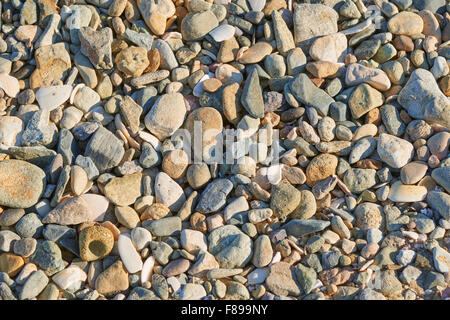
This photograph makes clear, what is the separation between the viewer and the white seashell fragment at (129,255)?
1846mm

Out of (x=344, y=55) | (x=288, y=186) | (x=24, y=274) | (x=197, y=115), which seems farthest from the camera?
(x=344, y=55)

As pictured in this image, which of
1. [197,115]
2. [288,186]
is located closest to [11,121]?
[197,115]

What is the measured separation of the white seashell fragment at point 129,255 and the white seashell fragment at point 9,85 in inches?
32.5

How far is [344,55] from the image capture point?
226 cm

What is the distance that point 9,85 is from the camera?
2162 mm

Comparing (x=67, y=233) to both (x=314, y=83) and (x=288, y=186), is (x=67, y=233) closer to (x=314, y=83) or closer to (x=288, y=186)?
(x=288, y=186)

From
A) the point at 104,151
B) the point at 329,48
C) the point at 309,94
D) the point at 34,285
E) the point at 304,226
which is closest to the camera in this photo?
the point at 34,285

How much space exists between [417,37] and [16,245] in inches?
75.1

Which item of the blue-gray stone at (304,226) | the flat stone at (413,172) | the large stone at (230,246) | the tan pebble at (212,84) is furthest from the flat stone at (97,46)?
the flat stone at (413,172)

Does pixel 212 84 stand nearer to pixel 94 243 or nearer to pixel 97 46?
pixel 97 46

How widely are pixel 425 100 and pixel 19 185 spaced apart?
66.1 inches

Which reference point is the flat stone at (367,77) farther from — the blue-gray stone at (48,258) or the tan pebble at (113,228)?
the blue-gray stone at (48,258)

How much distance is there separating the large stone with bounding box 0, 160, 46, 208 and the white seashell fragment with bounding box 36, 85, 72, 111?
0.98ft

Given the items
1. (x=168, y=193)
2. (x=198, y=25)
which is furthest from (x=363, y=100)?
(x=168, y=193)
